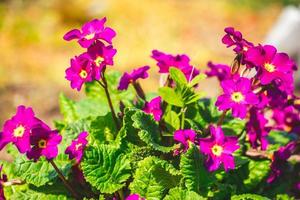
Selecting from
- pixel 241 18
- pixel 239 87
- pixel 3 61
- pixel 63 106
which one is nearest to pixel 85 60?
pixel 239 87

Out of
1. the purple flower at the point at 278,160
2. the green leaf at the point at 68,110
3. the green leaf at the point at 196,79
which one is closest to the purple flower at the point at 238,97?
the green leaf at the point at 196,79

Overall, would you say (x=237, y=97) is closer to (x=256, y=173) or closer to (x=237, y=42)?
(x=237, y=42)

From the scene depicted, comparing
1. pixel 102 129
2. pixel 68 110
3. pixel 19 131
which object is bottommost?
pixel 19 131

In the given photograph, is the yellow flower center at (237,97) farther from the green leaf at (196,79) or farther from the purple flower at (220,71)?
the purple flower at (220,71)

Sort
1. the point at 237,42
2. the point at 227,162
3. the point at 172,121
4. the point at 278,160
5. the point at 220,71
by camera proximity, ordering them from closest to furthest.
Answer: the point at 227,162 < the point at 237,42 < the point at 172,121 < the point at 278,160 < the point at 220,71

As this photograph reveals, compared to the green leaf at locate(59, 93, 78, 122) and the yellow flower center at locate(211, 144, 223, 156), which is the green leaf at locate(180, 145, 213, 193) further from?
the green leaf at locate(59, 93, 78, 122)

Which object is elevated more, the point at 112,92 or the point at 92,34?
the point at 112,92

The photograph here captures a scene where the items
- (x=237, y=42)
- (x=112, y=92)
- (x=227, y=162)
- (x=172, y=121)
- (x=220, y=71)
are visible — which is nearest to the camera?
(x=227, y=162)

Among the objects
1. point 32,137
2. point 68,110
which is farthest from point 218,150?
point 68,110
